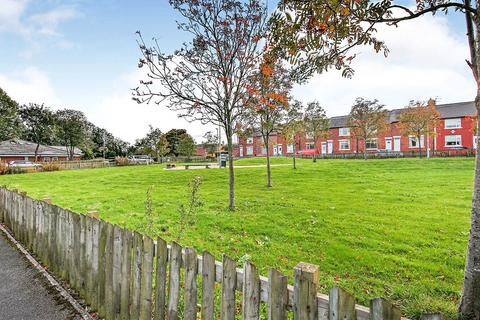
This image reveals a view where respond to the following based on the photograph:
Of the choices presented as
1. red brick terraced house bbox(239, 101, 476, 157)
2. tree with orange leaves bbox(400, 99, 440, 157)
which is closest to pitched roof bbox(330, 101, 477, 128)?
red brick terraced house bbox(239, 101, 476, 157)

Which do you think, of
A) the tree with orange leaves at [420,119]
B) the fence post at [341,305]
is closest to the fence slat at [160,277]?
the fence post at [341,305]

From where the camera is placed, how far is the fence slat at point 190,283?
8.56 feet

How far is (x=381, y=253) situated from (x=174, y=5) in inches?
354

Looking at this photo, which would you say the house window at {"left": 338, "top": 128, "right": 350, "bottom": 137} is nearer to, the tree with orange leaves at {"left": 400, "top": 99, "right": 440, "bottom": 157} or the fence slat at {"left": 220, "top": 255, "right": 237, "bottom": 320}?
the tree with orange leaves at {"left": 400, "top": 99, "right": 440, "bottom": 157}

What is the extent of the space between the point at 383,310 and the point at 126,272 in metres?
2.76

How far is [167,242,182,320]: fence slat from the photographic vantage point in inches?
108

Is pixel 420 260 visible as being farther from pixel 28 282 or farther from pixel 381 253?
pixel 28 282

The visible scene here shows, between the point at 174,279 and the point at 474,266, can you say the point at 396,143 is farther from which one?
the point at 174,279

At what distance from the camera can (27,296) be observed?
13.7 ft

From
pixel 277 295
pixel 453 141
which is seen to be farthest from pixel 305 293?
pixel 453 141

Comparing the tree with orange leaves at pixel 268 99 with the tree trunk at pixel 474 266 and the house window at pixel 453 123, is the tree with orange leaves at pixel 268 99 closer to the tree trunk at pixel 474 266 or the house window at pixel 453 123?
the tree trunk at pixel 474 266

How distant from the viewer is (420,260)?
17.3 feet

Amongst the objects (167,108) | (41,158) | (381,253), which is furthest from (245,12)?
(41,158)

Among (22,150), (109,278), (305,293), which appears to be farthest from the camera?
(22,150)
